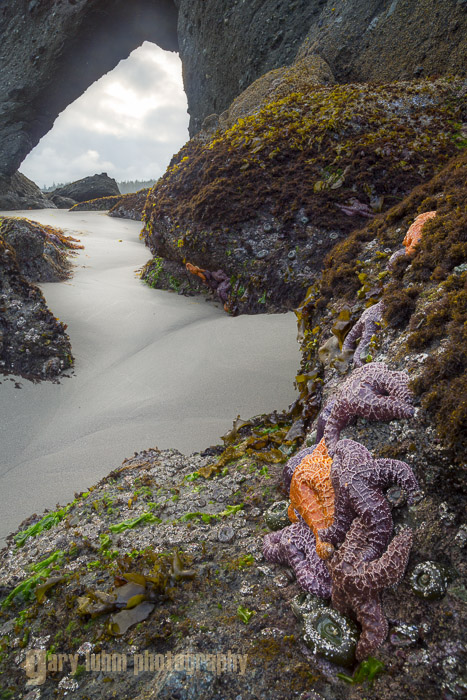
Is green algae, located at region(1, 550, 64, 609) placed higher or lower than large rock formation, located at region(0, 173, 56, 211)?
lower

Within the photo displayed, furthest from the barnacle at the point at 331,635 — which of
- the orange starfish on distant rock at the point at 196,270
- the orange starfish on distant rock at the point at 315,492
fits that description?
the orange starfish on distant rock at the point at 196,270

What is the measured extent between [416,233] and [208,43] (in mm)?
12962

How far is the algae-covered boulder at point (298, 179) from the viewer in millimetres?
4836

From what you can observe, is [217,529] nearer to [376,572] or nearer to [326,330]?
[376,572]

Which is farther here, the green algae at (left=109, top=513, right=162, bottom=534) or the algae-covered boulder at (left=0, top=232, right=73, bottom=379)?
the algae-covered boulder at (left=0, top=232, right=73, bottom=379)

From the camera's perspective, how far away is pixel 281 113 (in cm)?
583

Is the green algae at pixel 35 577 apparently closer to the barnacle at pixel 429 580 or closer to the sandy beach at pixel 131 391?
the sandy beach at pixel 131 391

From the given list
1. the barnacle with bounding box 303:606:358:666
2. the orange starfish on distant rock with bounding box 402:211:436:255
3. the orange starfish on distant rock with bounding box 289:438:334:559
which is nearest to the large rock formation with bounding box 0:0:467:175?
the orange starfish on distant rock with bounding box 402:211:436:255

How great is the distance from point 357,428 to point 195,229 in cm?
431

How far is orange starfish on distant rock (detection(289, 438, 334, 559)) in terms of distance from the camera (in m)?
1.58

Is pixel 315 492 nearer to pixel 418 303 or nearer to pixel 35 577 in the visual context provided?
pixel 418 303

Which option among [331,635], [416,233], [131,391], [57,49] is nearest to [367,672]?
[331,635]

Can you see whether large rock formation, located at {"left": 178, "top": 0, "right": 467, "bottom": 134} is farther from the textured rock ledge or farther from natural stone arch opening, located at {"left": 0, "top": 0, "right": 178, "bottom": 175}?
the textured rock ledge

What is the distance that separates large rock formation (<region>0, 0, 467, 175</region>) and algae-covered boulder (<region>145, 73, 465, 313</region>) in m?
0.97
